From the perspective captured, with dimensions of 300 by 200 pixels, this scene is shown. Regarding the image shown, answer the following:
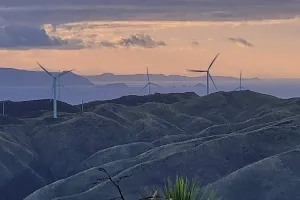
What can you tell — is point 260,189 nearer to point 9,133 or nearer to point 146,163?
point 146,163

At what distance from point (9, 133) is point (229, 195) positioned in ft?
308

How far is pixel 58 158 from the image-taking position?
175 m

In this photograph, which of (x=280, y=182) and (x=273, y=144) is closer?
(x=280, y=182)

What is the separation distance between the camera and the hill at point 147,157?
4112 inches

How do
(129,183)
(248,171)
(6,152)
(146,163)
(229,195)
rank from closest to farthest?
(229,195), (248,171), (129,183), (146,163), (6,152)

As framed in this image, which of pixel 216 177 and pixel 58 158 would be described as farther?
pixel 58 158

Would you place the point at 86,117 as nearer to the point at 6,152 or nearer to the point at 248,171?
the point at 6,152

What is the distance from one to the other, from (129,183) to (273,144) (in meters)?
24.5

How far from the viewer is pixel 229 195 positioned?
9862 cm

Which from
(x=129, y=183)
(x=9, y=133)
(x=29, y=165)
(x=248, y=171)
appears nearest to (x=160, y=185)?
(x=129, y=183)

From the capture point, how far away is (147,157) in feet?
434

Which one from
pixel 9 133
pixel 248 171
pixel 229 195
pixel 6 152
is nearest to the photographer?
pixel 229 195

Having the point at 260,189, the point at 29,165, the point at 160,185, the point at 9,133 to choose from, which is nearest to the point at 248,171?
the point at 260,189

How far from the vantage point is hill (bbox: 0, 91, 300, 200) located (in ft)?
343
